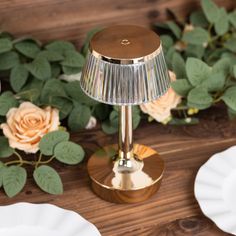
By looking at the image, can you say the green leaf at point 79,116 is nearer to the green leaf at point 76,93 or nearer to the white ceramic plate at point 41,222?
the green leaf at point 76,93

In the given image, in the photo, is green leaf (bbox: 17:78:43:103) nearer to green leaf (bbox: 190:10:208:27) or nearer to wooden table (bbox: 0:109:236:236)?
wooden table (bbox: 0:109:236:236)

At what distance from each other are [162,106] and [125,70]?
0.22 metres

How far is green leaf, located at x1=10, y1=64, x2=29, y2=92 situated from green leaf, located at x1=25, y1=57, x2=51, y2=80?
0.04 ft

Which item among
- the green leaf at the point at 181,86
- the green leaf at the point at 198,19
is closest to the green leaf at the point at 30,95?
the green leaf at the point at 181,86

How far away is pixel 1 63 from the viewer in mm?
987

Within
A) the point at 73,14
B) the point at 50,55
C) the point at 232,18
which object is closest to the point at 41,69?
the point at 50,55

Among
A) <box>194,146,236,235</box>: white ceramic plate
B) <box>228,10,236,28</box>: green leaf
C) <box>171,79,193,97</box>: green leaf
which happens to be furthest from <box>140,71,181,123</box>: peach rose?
<box>228,10,236,28</box>: green leaf

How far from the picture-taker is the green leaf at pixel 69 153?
87 cm

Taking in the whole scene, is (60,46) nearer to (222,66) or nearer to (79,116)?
(79,116)

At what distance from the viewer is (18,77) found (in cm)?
97

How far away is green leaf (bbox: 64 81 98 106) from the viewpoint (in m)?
0.94

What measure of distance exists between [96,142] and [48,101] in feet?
0.33

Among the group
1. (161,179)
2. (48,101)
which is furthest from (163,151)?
(48,101)

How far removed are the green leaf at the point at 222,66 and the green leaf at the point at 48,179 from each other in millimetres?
308
